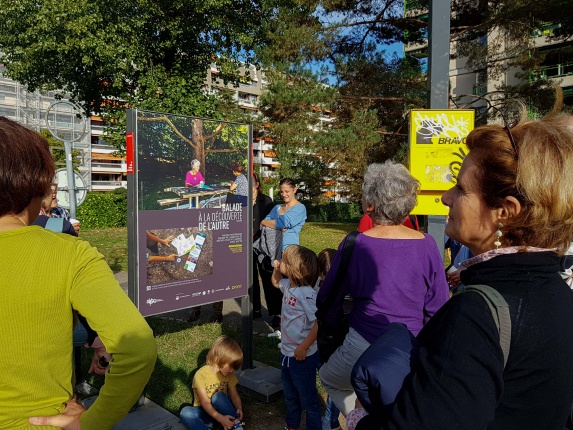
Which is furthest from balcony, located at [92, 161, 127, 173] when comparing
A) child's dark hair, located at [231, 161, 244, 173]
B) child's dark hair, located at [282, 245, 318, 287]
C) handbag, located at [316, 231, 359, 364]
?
handbag, located at [316, 231, 359, 364]

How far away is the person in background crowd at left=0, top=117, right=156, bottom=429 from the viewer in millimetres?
1275

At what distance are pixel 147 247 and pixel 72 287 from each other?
220cm

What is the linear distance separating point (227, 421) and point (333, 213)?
36.1 metres

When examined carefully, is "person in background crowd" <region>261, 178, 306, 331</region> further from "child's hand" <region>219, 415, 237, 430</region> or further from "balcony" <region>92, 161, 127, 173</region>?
"balcony" <region>92, 161, 127, 173</region>

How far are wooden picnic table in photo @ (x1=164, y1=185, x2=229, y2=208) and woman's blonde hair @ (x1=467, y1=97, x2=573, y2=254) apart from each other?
2789mm

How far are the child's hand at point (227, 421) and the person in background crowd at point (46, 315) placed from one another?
1.98m

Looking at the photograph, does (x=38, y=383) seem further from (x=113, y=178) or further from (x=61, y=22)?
(x=113, y=178)

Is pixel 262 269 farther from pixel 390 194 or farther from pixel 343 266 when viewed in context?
pixel 390 194

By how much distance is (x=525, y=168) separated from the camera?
3.76 feet

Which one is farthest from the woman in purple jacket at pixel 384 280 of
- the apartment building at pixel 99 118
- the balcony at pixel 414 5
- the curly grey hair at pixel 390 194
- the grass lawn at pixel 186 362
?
the balcony at pixel 414 5

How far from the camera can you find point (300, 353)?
122 inches

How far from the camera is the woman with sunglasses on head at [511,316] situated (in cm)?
102

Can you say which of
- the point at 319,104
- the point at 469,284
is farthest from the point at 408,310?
the point at 319,104

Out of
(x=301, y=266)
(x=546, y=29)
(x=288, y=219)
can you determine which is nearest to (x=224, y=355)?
(x=301, y=266)
